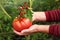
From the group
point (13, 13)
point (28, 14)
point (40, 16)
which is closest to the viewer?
point (28, 14)

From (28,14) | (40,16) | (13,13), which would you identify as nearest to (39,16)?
(40,16)

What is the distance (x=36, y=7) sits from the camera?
1.38 m

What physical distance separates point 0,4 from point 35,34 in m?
0.30

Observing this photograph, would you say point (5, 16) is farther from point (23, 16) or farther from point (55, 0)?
point (55, 0)

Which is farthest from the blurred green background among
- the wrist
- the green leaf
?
the green leaf

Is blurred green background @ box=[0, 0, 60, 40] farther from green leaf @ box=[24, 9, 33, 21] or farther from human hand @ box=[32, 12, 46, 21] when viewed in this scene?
green leaf @ box=[24, 9, 33, 21]

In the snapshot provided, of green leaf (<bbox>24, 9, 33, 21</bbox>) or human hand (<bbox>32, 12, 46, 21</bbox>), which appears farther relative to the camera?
human hand (<bbox>32, 12, 46, 21</bbox>)

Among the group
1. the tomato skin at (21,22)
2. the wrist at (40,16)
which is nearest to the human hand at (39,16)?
the wrist at (40,16)

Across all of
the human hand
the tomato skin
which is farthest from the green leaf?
the human hand

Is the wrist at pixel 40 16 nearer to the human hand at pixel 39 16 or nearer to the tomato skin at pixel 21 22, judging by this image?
the human hand at pixel 39 16

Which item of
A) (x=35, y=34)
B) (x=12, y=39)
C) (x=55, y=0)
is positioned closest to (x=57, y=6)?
(x=55, y=0)

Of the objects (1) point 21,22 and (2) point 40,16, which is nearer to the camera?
(1) point 21,22

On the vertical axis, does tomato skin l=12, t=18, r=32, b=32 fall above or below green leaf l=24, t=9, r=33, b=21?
below

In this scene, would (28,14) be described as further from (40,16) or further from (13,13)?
(40,16)
